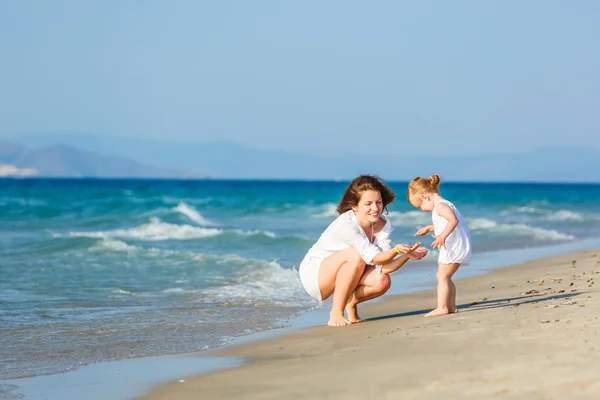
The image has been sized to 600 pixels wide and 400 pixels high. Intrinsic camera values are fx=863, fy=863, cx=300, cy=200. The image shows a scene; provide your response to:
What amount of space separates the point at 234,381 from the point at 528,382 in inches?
68.5

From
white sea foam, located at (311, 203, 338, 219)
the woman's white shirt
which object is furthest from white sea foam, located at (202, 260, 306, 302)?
white sea foam, located at (311, 203, 338, 219)

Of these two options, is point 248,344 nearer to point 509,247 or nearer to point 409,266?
point 409,266

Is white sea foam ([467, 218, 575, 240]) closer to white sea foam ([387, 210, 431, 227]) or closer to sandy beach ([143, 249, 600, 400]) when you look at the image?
white sea foam ([387, 210, 431, 227])

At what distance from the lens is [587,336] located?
5.10m

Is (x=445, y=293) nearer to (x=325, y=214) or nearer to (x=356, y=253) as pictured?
(x=356, y=253)

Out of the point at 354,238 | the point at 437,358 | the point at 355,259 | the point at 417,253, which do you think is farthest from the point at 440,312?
the point at 437,358

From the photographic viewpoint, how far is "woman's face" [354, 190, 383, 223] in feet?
22.5

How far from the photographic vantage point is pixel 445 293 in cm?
699

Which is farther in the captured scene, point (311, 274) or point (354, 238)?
point (311, 274)

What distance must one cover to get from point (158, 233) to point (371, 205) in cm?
1689

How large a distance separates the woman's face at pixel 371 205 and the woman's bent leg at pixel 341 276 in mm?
322

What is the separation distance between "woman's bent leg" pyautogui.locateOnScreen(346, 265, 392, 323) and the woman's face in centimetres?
49

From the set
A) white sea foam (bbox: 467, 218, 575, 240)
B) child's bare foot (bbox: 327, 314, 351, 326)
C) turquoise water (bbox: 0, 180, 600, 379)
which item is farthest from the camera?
white sea foam (bbox: 467, 218, 575, 240)

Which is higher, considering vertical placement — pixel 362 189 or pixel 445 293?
pixel 362 189
